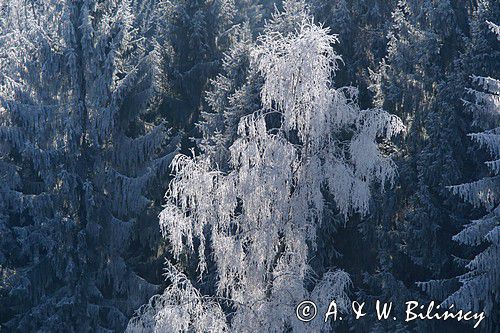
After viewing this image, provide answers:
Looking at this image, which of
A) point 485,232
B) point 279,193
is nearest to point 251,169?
point 279,193

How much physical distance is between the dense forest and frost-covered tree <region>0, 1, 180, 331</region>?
2.0 inches

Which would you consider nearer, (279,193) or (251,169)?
(251,169)

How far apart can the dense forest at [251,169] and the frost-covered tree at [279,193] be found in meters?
0.03

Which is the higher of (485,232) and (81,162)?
(81,162)

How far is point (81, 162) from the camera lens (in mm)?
17547

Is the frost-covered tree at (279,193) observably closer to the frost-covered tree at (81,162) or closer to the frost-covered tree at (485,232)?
the frost-covered tree at (485,232)

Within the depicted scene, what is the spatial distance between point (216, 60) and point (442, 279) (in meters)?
8.66

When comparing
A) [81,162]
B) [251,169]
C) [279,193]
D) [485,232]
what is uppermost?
[81,162]

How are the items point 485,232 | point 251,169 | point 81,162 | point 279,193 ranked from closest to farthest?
point 251,169 < point 279,193 < point 485,232 < point 81,162

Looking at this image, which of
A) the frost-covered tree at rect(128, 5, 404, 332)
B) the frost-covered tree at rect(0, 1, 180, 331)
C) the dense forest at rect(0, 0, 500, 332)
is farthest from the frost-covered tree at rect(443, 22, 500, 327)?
the frost-covered tree at rect(0, 1, 180, 331)

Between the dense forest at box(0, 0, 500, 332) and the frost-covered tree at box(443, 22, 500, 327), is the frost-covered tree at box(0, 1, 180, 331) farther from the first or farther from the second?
the frost-covered tree at box(443, 22, 500, 327)

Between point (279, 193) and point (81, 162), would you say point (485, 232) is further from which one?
point (81, 162)

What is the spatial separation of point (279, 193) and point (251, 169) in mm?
552

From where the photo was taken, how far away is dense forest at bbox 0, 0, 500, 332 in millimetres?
10773
